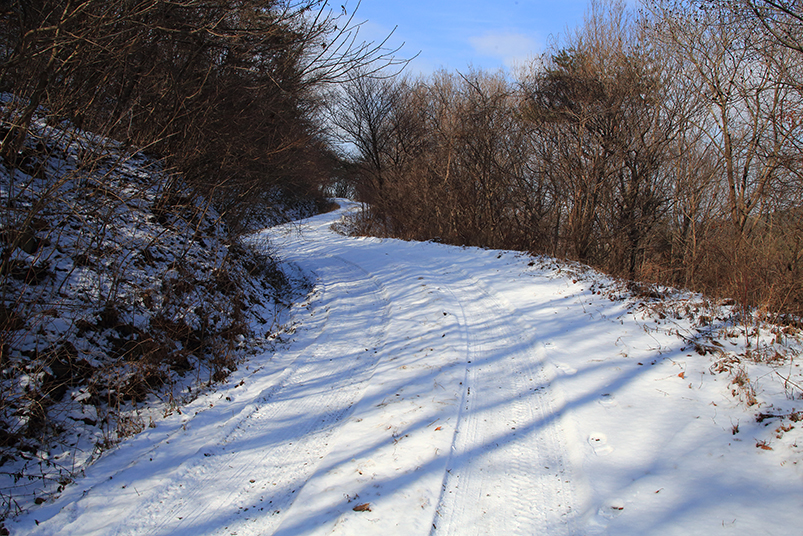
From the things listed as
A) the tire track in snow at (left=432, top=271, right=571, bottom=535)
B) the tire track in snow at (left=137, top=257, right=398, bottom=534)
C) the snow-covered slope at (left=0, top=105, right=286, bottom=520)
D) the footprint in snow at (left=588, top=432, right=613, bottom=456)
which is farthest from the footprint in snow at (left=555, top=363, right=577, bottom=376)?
the snow-covered slope at (left=0, top=105, right=286, bottom=520)

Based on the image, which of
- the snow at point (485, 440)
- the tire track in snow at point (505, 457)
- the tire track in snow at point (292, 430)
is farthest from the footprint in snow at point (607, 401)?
the tire track in snow at point (292, 430)

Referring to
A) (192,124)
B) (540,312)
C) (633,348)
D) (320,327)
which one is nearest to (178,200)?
(192,124)

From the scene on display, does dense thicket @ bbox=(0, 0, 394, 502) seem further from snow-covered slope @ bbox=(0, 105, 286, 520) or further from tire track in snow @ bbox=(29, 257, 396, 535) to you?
tire track in snow @ bbox=(29, 257, 396, 535)

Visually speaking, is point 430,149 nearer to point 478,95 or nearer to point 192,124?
point 478,95

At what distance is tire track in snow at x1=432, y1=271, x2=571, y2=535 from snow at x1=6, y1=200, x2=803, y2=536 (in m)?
0.02

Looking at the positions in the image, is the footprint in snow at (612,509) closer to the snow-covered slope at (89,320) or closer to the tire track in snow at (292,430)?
the tire track in snow at (292,430)

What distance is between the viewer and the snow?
277 cm

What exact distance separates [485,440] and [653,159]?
37.6 ft

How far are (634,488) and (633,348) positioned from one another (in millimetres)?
2597

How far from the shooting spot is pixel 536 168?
15.4 meters

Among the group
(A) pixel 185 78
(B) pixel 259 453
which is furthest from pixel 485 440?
(A) pixel 185 78

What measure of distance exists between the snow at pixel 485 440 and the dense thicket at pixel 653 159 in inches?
83.2

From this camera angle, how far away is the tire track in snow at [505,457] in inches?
108

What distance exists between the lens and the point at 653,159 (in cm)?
1189
